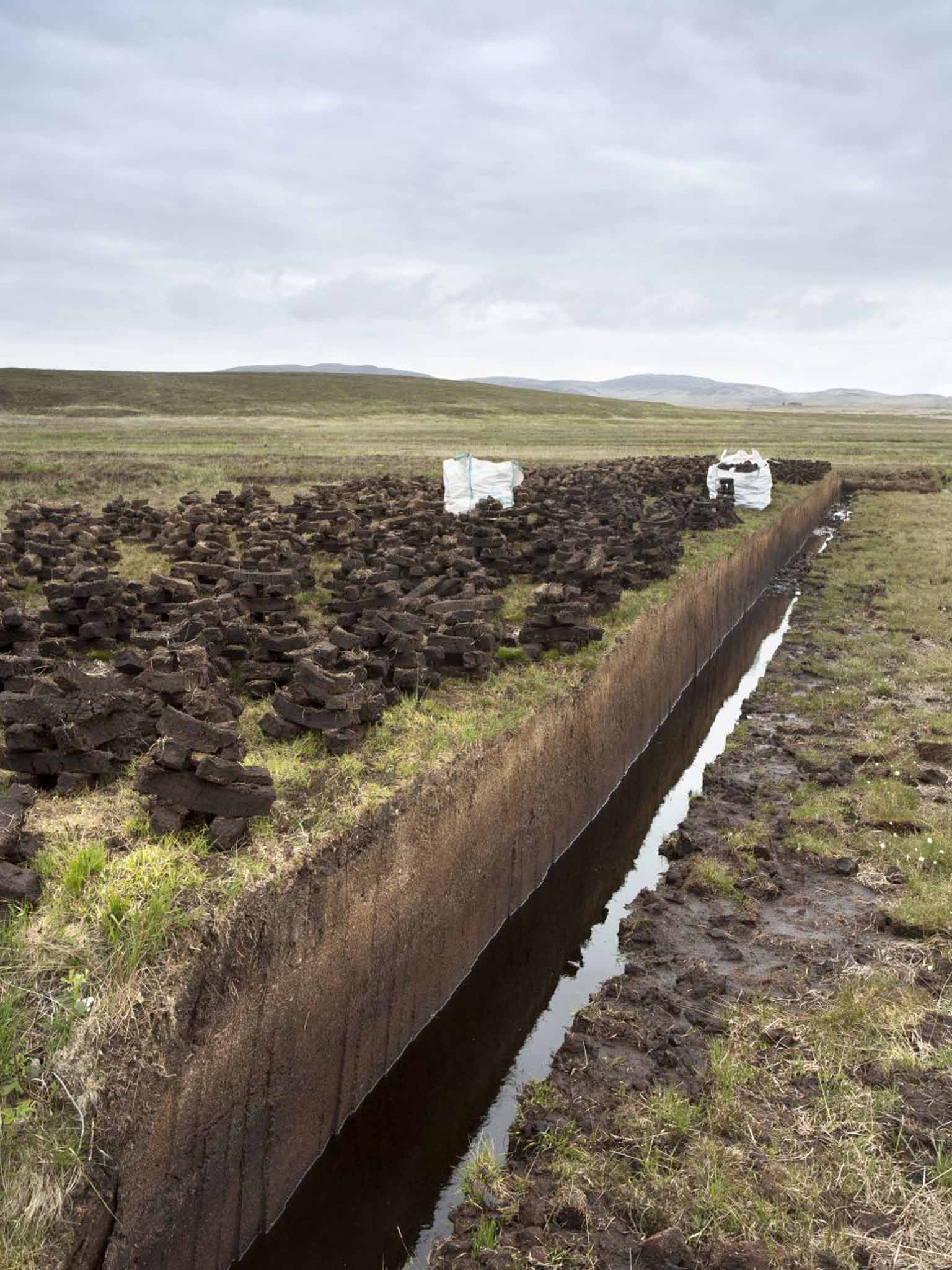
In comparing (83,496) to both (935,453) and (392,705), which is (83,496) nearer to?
(392,705)

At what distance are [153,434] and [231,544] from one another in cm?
4687

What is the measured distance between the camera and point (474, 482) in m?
22.5

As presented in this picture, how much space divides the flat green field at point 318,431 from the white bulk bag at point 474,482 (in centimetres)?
933

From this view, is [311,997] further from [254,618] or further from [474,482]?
[474,482]

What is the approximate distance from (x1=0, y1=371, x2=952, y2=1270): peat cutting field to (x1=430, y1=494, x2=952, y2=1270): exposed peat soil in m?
0.02

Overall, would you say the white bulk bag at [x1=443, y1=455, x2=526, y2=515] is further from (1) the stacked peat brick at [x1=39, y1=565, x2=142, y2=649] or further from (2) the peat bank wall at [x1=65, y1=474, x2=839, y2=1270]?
(2) the peat bank wall at [x1=65, y1=474, x2=839, y2=1270]

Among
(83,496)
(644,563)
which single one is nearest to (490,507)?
(644,563)

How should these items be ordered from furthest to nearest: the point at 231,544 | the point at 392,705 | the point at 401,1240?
the point at 231,544 < the point at 392,705 < the point at 401,1240

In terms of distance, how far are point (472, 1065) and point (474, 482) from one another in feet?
54.1

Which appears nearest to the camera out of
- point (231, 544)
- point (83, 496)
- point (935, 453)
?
point (231, 544)

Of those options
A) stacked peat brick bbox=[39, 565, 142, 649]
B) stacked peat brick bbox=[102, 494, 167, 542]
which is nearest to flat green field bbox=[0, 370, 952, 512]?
stacked peat brick bbox=[102, 494, 167, 542]

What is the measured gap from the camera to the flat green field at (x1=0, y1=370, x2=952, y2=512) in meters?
36.2

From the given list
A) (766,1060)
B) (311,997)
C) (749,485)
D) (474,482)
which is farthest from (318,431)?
(766,1060)

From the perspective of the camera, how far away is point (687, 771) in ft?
43.8
